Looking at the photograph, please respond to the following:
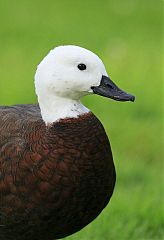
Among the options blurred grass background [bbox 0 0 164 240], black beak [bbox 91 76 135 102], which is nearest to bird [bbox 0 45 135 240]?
black beak [bbox 91 76 135 102]

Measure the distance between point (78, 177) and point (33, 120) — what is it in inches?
15.7

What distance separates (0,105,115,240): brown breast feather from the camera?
3.87 meters

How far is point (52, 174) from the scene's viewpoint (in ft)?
12.7

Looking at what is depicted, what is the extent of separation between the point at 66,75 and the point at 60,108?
17 centimetres

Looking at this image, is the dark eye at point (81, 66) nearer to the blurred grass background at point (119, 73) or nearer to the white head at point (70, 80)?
the white head at point (70, 80)

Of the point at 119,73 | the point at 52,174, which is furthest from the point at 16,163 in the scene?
the point at 119,73

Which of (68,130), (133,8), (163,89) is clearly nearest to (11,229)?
(68,130)

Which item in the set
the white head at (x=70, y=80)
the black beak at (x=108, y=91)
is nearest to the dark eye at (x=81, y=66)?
the white head at (x=70, y=80)

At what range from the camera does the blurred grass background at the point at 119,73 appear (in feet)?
17.7

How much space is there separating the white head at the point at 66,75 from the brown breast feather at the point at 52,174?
0.12m

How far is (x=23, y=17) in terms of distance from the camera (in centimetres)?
1062

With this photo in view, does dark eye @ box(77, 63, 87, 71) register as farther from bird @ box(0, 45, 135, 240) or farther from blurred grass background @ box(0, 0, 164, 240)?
blurred grass background @ box(0, 0, 164, 240)

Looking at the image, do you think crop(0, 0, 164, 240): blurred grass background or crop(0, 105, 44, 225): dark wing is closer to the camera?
crop(0, 105, 44, 225): dark wing

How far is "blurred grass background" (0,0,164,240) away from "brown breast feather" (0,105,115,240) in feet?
3.44
